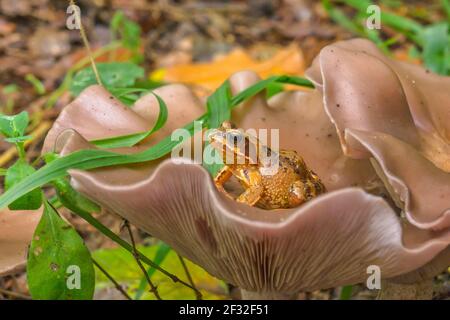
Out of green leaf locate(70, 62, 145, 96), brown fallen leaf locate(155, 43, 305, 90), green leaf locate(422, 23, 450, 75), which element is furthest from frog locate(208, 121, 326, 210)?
brown fallen leaf locate(155, 43, 305, 90)

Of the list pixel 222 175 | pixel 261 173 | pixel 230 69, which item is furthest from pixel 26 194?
pixel 230 69

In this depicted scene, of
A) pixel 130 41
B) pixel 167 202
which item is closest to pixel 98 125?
pixel 167 202

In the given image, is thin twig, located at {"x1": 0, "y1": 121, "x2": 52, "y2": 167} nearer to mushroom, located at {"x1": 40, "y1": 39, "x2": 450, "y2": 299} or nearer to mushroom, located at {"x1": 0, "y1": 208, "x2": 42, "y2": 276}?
mushroom, located at {"x1": 0, "y1": 208, "x2": 42, "y2": 276}

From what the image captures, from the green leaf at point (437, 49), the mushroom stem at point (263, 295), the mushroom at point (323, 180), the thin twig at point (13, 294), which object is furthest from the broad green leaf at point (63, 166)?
the green leaf at point (437, 49)

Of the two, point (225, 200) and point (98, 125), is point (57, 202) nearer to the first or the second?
point (98, 125)

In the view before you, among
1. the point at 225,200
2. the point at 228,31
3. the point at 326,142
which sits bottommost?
the point at 225,200
